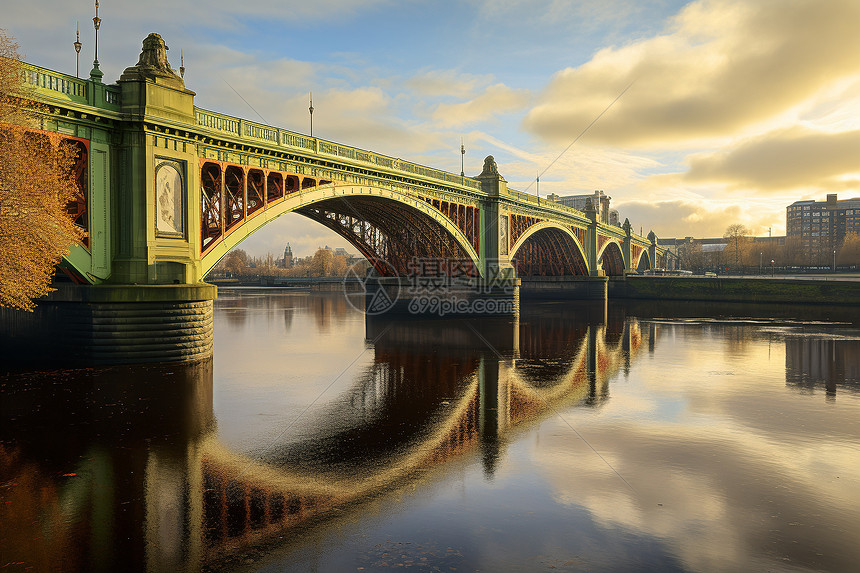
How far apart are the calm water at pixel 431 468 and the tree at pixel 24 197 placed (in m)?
4.03

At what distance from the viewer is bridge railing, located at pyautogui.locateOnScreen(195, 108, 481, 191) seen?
2625cm

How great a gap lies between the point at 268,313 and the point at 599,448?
48.7 meters

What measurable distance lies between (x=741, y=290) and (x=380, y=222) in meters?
51.0

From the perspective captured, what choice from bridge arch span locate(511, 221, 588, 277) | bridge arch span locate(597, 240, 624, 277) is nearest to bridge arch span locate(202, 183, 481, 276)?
bridge arch span locate(511, 221, 588, 277)

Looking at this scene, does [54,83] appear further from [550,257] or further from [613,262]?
[613,262]

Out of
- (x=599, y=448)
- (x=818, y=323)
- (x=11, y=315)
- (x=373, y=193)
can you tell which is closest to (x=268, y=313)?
(x=373, y=193)

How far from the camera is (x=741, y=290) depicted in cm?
7012

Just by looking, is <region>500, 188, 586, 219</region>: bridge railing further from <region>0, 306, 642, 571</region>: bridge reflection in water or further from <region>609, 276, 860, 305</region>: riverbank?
<region>0, 306, 642, 571</region>: bridge reflection in water

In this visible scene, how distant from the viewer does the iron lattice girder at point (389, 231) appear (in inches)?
1655

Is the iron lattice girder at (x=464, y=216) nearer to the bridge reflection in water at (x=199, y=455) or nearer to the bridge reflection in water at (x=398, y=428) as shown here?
the bridge reflection in water at (x=398, y=428)

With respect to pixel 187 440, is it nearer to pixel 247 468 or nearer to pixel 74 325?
pixel 247 468

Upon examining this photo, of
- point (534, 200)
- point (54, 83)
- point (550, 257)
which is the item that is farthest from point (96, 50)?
point (550, 257)

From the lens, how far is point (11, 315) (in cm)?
2369

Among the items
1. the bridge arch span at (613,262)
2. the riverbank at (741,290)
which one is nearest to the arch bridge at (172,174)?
the riverbank at (741,290)
